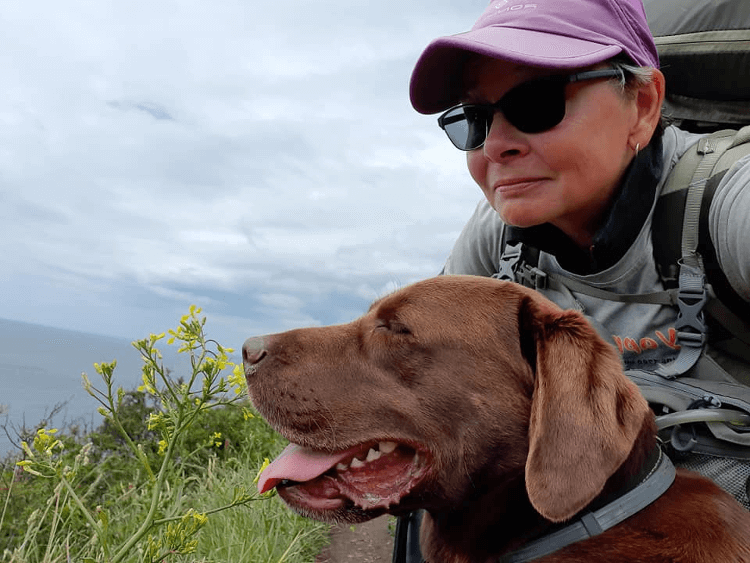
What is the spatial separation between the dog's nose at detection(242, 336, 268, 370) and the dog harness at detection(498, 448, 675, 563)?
1037mm

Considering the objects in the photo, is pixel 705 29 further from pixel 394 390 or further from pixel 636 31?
pixel 394 390

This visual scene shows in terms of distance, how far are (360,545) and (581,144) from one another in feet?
11.1

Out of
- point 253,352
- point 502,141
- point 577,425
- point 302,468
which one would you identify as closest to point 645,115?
point 502,141

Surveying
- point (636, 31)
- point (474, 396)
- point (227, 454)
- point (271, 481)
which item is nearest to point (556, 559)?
point (474, 396)

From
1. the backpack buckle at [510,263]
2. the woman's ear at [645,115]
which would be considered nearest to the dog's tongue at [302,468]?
the backpack buckle at [510,263]

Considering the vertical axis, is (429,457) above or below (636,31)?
below

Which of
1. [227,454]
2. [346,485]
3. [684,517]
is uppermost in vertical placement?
[346,485]

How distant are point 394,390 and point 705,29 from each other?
2229 millimetres

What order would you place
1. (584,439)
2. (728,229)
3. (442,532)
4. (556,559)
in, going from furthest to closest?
(728,229)
(442,532)
(556,559)
(584,439)

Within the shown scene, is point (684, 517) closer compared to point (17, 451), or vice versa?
point (684, 517)

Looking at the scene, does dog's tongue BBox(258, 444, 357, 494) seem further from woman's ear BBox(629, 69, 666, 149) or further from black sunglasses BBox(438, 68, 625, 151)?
woman's ear BBox(629, 69, 666, 149)

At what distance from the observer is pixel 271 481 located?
86.0 inches

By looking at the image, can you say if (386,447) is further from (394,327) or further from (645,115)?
(645,115)

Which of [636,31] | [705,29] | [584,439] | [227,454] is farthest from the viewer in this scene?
[227,454]
